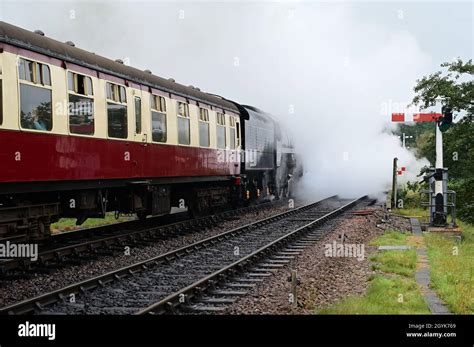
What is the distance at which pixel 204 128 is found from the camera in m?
18.1

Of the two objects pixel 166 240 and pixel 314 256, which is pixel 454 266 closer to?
pixel 314 256

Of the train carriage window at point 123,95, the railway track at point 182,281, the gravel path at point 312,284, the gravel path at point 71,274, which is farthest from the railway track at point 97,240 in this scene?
the gravel path at point 312,284

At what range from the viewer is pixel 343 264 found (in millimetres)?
11867

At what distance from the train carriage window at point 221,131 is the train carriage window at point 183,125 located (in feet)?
9.24

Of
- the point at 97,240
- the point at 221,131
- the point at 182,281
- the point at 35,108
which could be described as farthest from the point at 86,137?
the point at 221,131

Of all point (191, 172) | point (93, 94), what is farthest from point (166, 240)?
point (93, 94)

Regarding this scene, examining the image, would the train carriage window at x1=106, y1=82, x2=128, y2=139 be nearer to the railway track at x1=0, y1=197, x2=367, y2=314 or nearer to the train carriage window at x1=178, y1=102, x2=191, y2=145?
the railway track at x1=0, y1=197, x2=367, y2=314

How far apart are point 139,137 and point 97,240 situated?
2.42m

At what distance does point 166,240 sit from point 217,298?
6034 millimetres

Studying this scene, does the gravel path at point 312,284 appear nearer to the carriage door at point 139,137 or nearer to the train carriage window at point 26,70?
the carriage door at point 139,137

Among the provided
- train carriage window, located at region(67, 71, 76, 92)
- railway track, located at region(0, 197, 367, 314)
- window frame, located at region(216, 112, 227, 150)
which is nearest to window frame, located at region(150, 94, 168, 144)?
railway track, located at region(0, 197, 367, 314)

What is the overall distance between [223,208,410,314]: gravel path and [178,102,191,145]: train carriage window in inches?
168

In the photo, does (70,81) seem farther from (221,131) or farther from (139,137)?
(221,131)

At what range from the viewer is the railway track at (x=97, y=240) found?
1034cm
